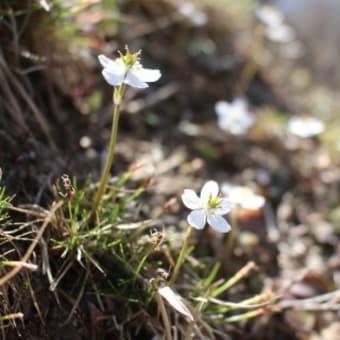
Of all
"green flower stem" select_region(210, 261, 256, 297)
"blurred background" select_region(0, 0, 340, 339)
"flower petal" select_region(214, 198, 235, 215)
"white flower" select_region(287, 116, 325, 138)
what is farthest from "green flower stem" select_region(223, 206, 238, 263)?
"white flower" select_region(287, 116, 325, 138)

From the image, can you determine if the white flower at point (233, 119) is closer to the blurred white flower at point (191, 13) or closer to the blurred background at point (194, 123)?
the blurred background at point (194, 123)

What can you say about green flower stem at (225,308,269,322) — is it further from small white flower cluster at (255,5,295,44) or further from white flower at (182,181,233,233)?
small white flower cluster at (255,5,295,44)

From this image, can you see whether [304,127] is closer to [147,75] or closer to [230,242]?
[230,242]

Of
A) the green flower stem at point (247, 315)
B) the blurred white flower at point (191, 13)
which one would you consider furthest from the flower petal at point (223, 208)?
the blurred white flower at point (191, 13)

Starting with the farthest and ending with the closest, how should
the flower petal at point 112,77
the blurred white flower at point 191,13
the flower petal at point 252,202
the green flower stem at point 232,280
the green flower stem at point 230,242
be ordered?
the blurred white flower at point 191,13 < the green flower stem at point 230,242 < the flower petal at point 252,202 < the green flower stem at point 232,280 < the flower petal at point 112,77

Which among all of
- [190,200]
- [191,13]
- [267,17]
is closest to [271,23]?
[267,17]

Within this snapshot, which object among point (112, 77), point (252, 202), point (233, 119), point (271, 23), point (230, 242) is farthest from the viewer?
point (271, 23)
